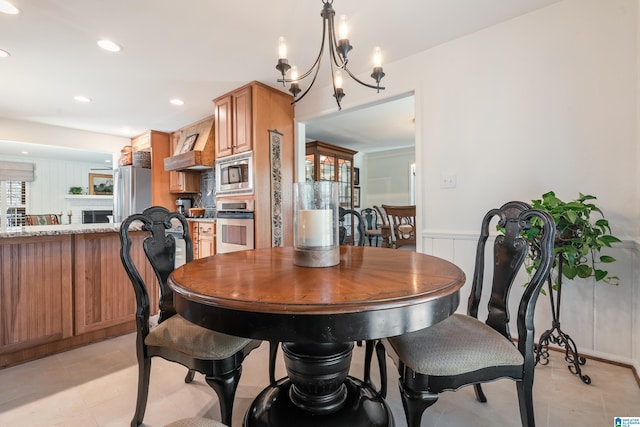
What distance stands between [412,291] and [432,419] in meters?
0.95

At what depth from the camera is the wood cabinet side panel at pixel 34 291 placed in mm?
1872

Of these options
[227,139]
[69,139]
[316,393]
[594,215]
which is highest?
[69,139]

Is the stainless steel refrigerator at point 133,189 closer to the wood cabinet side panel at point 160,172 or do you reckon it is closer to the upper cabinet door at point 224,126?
the wood cabinet side panel at point 160,172

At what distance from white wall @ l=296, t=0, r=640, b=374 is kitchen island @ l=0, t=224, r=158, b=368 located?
2535 millimetres

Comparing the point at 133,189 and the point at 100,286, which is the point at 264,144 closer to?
the point at 100,286

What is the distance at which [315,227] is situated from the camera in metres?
1.13

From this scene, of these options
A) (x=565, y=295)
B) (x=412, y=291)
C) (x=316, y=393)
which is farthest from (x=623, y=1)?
(x=316, y=393)

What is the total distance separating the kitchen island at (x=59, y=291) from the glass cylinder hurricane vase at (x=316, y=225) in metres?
1.77

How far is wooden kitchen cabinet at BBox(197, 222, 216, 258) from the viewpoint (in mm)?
3959

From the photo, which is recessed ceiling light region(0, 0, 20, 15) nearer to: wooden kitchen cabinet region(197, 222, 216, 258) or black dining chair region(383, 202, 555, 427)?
wooden kitchen cabinet region(197, 222, 216, 258)

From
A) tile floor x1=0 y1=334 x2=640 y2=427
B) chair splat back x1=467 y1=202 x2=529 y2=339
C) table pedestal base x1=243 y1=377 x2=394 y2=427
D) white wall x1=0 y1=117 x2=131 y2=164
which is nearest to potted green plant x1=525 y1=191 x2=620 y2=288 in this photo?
chair splat back x1=467 y1=202 x2=529 y2=339

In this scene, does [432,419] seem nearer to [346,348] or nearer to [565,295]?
[346,348]

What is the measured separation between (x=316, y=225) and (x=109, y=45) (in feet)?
8.72

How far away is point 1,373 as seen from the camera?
71.3 inches
